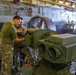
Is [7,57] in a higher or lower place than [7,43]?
lower

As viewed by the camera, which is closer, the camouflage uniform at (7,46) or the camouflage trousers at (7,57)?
the camouflage uniform at (7,46)

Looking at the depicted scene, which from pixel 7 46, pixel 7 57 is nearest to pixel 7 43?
pixel 7 46

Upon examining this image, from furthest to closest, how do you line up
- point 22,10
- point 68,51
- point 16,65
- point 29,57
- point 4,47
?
point 22,10 → point 16,65 → point 4,47 → point 29,57 → point 68,51

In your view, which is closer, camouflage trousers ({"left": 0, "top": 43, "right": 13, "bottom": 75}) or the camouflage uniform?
the camouflage uniform

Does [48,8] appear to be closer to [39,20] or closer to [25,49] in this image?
[39,20]

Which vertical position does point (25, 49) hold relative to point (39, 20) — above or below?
below

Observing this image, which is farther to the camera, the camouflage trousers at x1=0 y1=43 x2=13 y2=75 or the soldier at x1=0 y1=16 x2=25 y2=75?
the camouflage trousers at x1=0 y1=43 x2=13 y2=75

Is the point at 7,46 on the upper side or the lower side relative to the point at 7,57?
upper

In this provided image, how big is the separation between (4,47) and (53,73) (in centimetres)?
146

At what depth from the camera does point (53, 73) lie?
1579 mm

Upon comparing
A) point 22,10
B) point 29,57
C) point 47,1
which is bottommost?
point 29,57

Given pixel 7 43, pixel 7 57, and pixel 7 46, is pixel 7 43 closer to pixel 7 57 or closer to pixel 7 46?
pixel 7 46

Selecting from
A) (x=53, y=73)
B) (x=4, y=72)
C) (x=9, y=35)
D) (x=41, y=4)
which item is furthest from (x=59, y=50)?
(x=41, y=4)

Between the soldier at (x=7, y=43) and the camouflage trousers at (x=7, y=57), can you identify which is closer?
the soldier at (x=7, y=43)
